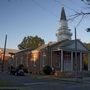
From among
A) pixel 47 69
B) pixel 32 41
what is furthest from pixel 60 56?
pixel 32 41

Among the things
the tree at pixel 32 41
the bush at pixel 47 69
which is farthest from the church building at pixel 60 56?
the tree at pixel 32 41

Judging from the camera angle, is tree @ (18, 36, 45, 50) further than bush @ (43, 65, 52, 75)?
Yes

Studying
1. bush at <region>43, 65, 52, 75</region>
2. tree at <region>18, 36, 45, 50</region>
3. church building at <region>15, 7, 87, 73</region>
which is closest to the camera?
bush at <region>43, 65, 52, 75</region>

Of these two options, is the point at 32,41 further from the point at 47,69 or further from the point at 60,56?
the point at 47,69

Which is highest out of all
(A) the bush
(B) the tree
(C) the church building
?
(B) the tree

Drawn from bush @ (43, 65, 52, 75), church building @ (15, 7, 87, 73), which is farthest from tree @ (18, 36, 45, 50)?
bush @ (43, 65, 52, 75)

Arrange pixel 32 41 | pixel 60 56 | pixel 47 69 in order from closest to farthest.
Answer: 1. pixel 47 69
2. pixel 60 56
3. pixel 32 41

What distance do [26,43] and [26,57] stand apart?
4031cm

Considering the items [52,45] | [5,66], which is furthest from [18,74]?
[5,66]

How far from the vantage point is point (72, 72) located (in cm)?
4966

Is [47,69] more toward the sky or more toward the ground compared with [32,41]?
more toward the ground

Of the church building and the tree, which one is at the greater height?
the tree

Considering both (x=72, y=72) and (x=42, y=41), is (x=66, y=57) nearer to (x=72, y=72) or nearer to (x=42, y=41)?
(x=72, y=72)

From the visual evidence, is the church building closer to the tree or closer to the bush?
the bush
